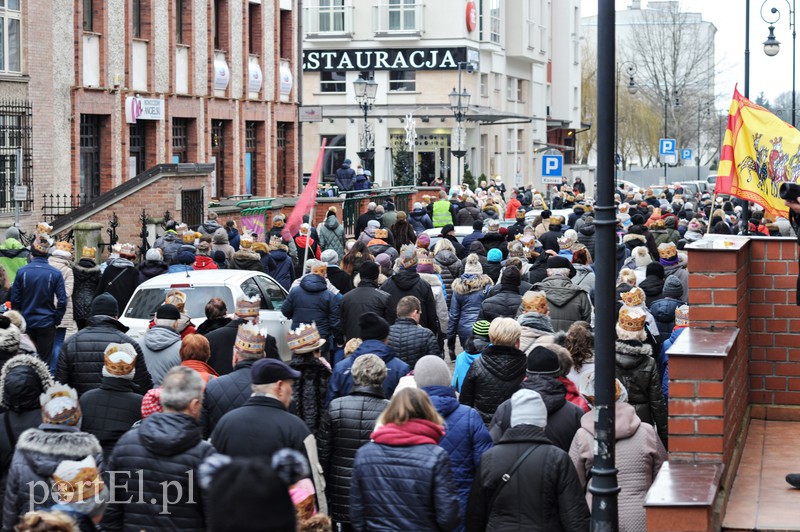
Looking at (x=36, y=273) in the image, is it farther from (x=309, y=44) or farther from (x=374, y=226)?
(x=309, y=44)

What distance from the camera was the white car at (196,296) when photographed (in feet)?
47.3

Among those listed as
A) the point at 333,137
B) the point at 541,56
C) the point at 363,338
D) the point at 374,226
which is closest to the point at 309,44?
the point at 333,137

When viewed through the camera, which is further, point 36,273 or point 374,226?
point 374,226

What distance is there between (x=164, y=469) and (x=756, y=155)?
314 inches

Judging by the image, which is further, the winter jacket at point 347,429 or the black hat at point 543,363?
the black hat at point 543,363

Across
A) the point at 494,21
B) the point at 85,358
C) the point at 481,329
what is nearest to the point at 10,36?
the point at 85,358

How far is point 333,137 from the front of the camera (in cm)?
6531

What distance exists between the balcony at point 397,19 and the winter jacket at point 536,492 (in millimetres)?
58640

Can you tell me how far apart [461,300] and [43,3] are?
17.1 metres

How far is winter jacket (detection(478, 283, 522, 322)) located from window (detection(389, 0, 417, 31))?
53.2m

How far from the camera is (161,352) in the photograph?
10.8 metres

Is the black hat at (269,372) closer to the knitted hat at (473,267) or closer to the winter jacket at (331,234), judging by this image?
the knitted hat at (473,267)

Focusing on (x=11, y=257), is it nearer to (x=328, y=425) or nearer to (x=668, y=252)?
(x=668, y=252)

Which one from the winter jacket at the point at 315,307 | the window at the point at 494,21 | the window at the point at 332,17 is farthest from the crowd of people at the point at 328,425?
the window at the point at 494,21
